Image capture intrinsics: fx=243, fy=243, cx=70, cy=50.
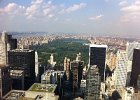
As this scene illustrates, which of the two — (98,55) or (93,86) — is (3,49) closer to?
(93,86)

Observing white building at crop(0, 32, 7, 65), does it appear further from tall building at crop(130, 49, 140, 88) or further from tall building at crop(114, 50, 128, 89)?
tall building at crop(130, 49, 140, 88)

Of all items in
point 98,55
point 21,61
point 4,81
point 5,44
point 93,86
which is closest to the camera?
point 4,81

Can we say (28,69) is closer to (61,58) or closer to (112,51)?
(61,58)

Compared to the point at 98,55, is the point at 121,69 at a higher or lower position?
lower

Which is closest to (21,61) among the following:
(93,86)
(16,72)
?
(16,72)

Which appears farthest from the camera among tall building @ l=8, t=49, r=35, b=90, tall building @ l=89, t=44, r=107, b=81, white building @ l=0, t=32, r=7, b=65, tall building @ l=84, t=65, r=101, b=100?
tall building @ l=89, t=44, r=107, b=81

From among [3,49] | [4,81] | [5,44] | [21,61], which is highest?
[5,44]

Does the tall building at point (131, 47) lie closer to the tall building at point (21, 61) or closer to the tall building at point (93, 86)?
the tall building at point (93, 86)

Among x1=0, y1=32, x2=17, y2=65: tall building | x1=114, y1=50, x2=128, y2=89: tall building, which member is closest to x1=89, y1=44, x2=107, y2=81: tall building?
x1=114, y1=50, x2=128, y2=89: tall building
